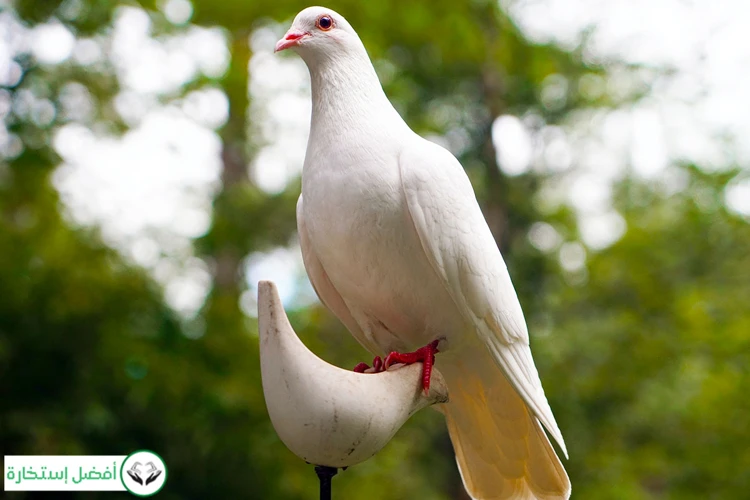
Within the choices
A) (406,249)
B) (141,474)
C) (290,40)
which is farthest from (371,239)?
(141,474)

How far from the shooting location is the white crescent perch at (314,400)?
1.93 m

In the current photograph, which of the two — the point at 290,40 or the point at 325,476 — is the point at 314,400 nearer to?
the point at 325,476

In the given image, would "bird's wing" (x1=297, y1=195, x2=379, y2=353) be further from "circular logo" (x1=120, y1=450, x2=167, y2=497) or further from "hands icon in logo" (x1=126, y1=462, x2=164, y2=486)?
"hands icon in logo" (x1=126, y1=462, x2=164, y2=486)

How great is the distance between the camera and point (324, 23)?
226 cm

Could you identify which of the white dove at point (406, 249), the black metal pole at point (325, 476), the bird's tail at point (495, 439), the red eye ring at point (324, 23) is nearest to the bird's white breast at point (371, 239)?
the white dove at point (406, 249)

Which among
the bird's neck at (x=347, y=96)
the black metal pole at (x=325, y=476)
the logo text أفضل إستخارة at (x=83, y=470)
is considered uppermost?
the bird's neck at (x=347, y=96)

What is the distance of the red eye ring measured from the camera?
2248mm

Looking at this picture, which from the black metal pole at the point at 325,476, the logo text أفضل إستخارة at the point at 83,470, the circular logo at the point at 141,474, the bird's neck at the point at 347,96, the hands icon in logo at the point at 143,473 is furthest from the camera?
the logo text أفضل إستخارة at the point at 83,470

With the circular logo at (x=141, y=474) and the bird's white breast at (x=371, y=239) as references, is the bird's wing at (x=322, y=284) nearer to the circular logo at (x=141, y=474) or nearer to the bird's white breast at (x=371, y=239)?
the bird's white breast at (x=371, y=239)

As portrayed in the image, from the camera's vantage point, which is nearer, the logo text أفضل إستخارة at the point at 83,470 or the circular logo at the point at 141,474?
the circular logo at the point at 141,474

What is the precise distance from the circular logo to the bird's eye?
2.36 meters

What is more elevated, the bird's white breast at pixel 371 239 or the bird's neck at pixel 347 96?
the bird's neck at pixel 347 96

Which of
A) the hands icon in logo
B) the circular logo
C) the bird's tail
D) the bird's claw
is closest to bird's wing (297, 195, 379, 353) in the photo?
the bird's claw

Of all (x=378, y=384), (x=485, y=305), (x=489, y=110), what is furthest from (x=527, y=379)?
(x=489, y=110)
